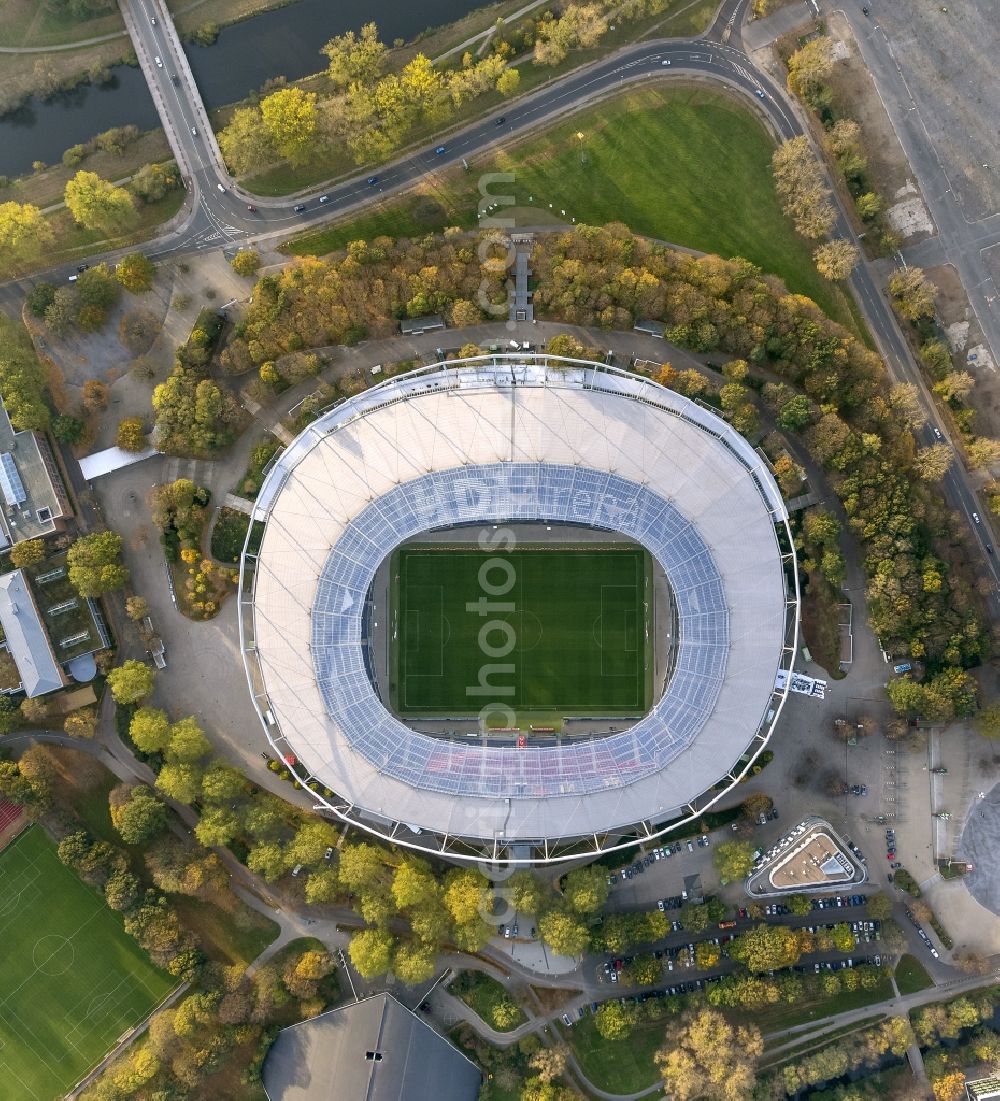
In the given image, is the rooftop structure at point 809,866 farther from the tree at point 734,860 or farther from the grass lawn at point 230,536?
the grass lawn at point 230,536

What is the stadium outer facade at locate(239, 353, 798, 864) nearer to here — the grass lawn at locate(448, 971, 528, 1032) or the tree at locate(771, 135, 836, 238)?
the grass lawn at locate(448, 971, 528, 1032)

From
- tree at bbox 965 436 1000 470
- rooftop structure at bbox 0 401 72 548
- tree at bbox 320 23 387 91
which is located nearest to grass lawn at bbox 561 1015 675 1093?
tree at bbox 965 436 1000 470

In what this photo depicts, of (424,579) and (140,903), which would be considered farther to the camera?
(424,579)

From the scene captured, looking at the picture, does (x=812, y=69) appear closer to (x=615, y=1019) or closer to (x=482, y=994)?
(x=615, y=1019)

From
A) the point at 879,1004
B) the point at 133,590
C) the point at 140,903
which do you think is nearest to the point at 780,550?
the point at 879,1004

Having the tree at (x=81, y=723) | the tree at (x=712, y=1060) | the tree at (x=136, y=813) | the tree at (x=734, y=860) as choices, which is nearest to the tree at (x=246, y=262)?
the tree at (x=81, y=723)

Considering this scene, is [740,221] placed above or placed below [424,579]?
above

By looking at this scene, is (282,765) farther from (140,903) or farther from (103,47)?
(103,47)

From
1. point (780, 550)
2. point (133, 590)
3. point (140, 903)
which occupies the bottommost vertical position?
point (780, 550)
